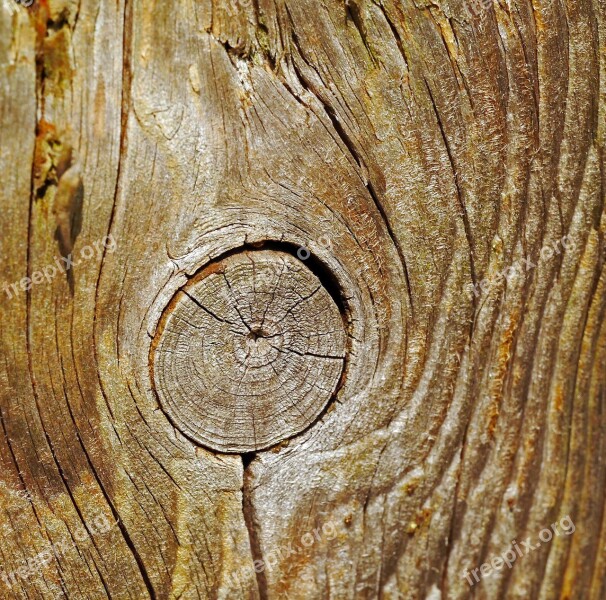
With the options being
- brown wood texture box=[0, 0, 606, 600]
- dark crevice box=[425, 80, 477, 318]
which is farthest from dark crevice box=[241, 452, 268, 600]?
dark crevice box=[425, 80, 477, 318]

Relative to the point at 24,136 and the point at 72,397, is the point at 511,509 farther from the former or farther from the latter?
the point at 24,136

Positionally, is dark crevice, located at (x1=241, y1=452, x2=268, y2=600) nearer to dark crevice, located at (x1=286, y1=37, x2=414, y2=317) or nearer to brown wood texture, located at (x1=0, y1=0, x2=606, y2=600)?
brown wood texture, located at (x1=0, y1=0, x2=606, y2=600)

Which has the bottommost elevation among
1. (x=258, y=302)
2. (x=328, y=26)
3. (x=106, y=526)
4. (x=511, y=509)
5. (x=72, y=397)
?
(x=106, y=526)

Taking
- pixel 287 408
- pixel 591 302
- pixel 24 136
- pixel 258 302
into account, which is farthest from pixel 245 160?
pixel 591 302

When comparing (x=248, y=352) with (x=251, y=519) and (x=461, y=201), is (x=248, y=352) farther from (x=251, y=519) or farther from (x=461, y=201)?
(x=461, y=201)

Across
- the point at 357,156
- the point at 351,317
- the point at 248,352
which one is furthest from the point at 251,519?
the point at 357,156
